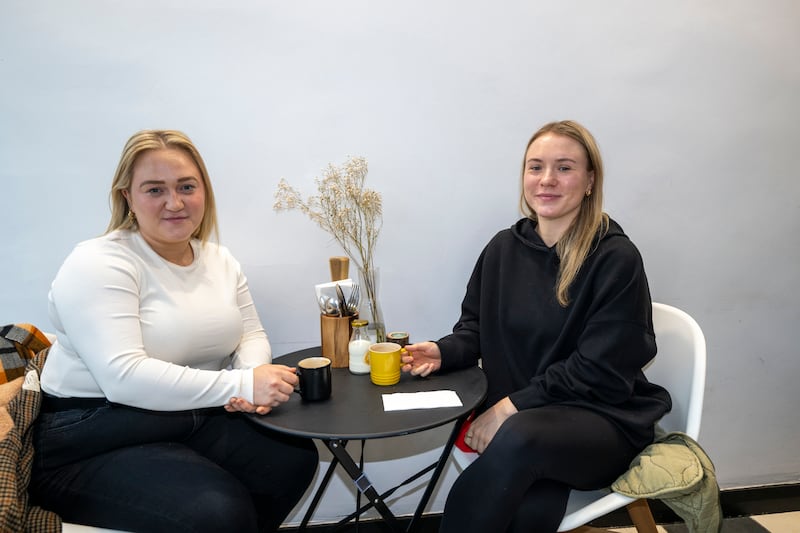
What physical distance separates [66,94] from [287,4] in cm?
77

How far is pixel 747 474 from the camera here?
210 centimetres

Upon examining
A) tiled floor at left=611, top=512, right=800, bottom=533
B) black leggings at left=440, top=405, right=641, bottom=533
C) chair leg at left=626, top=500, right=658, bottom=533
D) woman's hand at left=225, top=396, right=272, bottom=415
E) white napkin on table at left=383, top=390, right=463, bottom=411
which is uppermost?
woman's hand at left=225, top=396, right=272, bottom=415

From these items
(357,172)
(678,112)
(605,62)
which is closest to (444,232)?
(357,172)

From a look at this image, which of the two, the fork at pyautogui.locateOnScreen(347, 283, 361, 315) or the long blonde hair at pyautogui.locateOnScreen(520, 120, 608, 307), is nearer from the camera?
the long blonde hair at pyautogui.locateOnScreen(520, 120, 608, 307)

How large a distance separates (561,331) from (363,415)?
62cm

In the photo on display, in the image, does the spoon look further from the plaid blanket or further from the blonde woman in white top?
the plaid blanket

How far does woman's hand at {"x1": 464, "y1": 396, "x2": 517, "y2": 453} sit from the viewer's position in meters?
1.38

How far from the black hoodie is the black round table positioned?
136 mm

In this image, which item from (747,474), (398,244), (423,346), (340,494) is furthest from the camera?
(747,474)

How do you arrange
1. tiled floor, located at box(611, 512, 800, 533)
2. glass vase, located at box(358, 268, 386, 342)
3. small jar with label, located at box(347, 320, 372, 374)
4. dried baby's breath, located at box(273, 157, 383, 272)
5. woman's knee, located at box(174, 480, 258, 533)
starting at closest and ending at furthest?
woman's knee, located at box(174, 480, 258, 533) → small jar with label, located at box(347, 320, 372, 374) → glass vase, located at box(358, 268, 386, 342) → dried baby's breath, located at box(273, 157, 383, 272) → tiled floor, located at box(611, 512, 800, 533)

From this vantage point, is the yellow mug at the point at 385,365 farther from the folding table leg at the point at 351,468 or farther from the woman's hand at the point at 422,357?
the folding table leg at the point at 351,468

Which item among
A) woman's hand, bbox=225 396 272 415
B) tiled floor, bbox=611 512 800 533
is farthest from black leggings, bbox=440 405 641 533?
tiled floor, bbox=611 512 800 533

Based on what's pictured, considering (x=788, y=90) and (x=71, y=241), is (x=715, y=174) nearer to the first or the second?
(x=788, y=90)

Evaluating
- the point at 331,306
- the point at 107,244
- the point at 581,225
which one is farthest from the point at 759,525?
the point at 107,244
